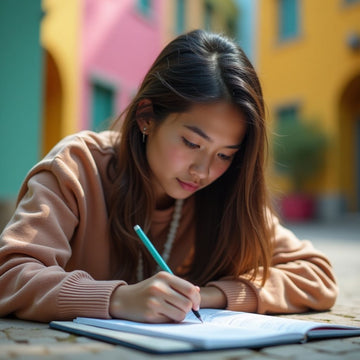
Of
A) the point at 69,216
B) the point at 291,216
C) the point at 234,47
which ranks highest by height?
the point at 234,47

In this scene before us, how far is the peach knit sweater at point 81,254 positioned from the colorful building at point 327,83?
971cm

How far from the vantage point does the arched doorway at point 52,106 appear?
793 centimetres

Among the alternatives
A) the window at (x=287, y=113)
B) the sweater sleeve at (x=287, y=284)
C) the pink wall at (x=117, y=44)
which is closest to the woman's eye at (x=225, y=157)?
the sweater sleeve at (x=287, y=284)

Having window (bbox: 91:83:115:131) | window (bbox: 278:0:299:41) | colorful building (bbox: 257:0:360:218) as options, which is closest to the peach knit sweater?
window (bbox: 91:83:115:131)

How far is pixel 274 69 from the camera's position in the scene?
12992 mm

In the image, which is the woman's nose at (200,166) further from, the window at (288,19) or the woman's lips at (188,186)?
the window at (288,19)

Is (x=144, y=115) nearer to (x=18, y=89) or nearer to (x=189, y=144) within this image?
(x=189, y=144)

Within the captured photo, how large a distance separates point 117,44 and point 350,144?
5658mm

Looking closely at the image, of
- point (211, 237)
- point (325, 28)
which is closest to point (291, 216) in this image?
point (325, 28)

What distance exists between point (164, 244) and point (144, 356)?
1033 millimetres

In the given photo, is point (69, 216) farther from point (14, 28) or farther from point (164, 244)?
point (14, 28)

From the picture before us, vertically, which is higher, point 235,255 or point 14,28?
point 14,28

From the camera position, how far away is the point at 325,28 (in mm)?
11805

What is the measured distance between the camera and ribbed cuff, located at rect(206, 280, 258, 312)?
1796mm
